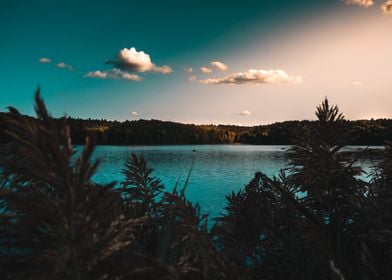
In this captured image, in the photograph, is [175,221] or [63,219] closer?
[63,219]

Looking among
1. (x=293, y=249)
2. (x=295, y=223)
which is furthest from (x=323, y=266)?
(x=295, y=223)

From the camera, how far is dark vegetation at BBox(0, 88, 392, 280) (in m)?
0.82

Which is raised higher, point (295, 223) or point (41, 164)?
point (41, 164)

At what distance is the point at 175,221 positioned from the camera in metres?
1.39

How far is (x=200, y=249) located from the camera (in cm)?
135

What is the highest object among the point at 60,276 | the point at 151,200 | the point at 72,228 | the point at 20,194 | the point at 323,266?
the point at 20,194

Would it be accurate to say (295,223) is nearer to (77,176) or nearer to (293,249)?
(293,249)

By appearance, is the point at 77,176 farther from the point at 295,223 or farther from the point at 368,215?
the point at 295,223

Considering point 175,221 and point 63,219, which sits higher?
point 63,219

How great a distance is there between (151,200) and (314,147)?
1.79m

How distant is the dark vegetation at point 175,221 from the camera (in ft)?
2.70

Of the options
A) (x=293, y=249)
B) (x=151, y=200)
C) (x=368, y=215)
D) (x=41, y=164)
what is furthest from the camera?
(x=151, y=200)

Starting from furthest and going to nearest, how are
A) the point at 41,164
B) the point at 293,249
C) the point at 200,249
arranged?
the point at 293,249
the point at 200,249
the point at 41,164

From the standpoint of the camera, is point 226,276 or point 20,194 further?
point 226,276
